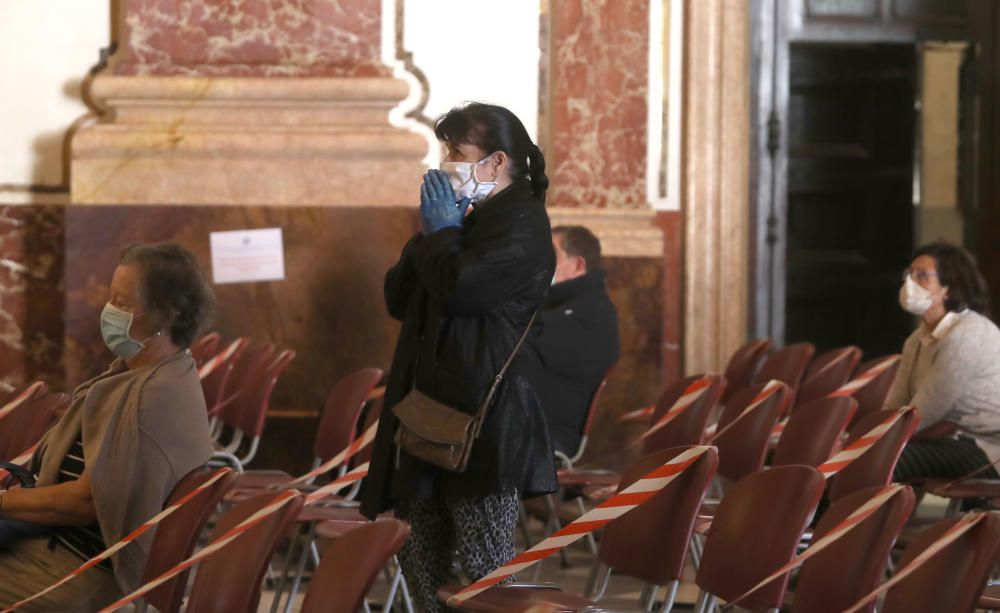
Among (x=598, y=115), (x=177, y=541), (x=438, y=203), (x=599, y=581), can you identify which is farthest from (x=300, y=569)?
(x=598, y=115)

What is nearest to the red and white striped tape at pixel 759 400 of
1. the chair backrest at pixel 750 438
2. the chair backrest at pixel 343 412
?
the chair backrest at pixel 750 438

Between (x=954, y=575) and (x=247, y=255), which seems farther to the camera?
(x=247, y=255)

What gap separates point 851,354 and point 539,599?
3.86 meters

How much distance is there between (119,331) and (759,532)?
1464mm

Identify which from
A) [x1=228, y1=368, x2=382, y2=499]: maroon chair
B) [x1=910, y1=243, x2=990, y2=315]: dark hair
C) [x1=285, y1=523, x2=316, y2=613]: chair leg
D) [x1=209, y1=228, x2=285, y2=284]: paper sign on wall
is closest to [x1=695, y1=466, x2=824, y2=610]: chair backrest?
[x1=285, y1=523, x2=316, y2=613]: chair leg

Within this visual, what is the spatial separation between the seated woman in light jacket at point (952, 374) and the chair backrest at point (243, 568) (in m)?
3.17

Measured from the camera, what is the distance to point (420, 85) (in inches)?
302

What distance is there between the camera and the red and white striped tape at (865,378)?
19.2 feet

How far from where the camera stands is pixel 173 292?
135 inches

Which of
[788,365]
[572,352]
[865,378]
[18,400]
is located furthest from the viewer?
[788,365]

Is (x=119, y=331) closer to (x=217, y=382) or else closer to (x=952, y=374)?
(x=217, y=382)

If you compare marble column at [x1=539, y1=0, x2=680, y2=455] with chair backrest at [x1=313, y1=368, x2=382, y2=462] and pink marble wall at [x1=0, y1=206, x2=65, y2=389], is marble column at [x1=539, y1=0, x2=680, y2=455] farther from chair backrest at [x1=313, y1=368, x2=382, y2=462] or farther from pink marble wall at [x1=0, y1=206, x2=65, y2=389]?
chair backrest at [x1=313, y1=368, x2=382, y2=462]

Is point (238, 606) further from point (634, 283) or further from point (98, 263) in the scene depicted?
point (634, 283)

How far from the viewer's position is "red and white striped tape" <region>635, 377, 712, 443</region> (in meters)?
4.99
